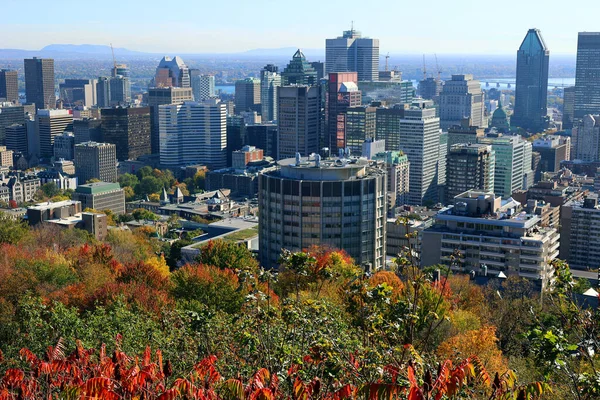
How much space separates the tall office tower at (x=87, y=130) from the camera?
103 m

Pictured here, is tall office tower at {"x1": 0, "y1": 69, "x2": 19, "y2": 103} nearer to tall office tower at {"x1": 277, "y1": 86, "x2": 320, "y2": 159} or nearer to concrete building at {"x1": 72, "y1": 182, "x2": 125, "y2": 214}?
tall office tower at {"x1": 277, "y1": 86, "x2": 320, "y2": 159}

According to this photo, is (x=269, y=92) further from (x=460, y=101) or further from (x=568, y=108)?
(x=568, y=108)

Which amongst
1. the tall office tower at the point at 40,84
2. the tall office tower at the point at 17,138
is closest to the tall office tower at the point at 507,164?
the tall office tower at the point at 17,138

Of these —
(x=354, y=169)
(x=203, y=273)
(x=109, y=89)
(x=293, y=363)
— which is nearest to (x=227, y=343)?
(x=293, y=363)

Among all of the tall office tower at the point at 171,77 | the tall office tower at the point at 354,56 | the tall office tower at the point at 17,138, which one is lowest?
the tall office tower at the point at 17,138

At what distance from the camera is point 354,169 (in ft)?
115

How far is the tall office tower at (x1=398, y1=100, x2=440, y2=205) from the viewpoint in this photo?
82.2 metres

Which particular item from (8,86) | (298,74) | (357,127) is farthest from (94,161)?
(8,86)

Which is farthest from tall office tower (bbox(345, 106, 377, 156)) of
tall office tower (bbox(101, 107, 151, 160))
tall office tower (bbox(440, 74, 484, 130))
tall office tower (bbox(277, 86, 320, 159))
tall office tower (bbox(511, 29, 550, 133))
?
tall office tower (bbox(511, 29, 550, 133))

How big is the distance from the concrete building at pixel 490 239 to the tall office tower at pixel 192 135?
57307 mm

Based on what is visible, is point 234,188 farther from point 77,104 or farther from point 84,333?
point 77,104

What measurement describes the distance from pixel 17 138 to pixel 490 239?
80675 millimetres

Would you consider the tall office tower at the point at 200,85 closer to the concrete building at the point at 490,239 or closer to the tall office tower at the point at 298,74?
the tall office tower at the point at 298,74

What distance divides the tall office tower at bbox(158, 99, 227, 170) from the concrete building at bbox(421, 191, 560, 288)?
57.3 m
